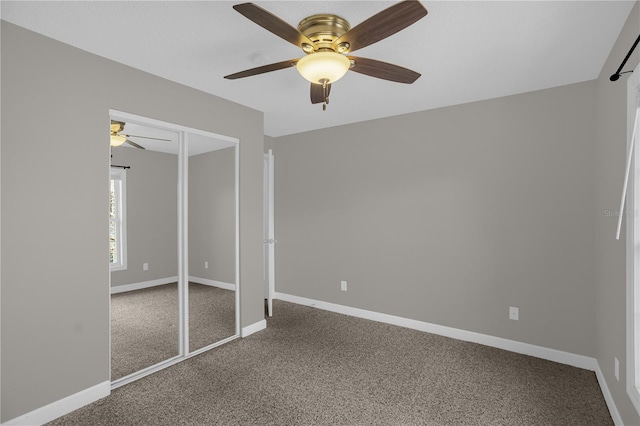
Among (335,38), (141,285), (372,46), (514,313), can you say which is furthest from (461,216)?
(141,285)

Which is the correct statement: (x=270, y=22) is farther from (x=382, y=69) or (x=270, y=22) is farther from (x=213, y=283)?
(x=213, y=283)

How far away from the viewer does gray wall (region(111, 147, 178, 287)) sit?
277cm

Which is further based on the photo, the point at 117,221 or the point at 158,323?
the point at 158,323

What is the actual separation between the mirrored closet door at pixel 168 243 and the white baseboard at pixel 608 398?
10.3ft

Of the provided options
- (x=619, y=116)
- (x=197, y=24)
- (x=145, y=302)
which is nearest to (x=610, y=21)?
(x=619, y=116)

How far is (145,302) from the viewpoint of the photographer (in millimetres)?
2918

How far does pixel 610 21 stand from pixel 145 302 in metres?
3.91

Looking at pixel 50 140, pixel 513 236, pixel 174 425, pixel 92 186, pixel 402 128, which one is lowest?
pixel 174 425

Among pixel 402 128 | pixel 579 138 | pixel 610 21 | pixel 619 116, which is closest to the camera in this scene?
pixel 610 21

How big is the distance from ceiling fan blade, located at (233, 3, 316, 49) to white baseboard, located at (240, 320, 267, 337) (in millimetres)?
→ 2885

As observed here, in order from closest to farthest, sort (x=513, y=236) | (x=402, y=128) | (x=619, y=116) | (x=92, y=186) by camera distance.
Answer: (x=619, y=116) < (x=92, y=186) < (x=513, y=236) < (x=402, y=128)

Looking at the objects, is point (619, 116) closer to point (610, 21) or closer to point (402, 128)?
point (610, 21)

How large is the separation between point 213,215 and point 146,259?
721mm

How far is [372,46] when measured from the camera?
2.29 metres
